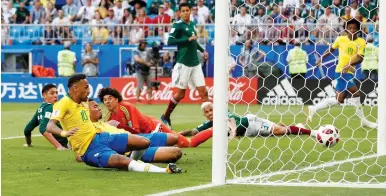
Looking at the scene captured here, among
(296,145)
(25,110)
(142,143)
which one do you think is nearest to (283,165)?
(142,143)

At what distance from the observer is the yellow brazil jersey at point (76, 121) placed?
987 cm

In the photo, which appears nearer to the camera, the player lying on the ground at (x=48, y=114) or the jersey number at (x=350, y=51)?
the player lying on the ground at (x=48, y=114)

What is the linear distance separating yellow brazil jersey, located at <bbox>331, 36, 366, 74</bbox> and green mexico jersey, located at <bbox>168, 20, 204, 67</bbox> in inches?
96.3

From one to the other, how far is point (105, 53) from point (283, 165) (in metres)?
17.7

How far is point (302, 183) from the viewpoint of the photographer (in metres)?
8.89

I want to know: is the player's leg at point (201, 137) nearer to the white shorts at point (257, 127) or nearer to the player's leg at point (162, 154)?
the white shorts at point (257, 127)

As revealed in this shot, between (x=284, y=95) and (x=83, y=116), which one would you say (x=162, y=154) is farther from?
(x=284, y=95)

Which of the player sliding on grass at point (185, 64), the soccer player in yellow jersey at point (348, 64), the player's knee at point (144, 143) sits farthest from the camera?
the player sliding on grass at point (185, 64)

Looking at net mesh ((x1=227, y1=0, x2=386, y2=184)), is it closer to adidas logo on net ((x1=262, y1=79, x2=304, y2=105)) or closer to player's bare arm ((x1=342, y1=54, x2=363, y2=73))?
adidas logo on net ((x1=262, y1=79, x2=304, y2=105))

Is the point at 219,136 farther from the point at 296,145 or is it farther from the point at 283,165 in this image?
the point at 296,145

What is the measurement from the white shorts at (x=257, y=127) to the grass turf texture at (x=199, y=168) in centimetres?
12

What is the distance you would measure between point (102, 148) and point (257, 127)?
4.27 metres

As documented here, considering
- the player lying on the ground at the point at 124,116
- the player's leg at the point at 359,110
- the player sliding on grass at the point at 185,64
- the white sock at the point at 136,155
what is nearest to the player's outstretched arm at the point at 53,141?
the player lying on the ground at the point at 124,116


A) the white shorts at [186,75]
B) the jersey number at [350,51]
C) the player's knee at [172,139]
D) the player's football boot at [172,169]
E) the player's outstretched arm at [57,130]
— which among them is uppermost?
the jersey number at [350,51]
